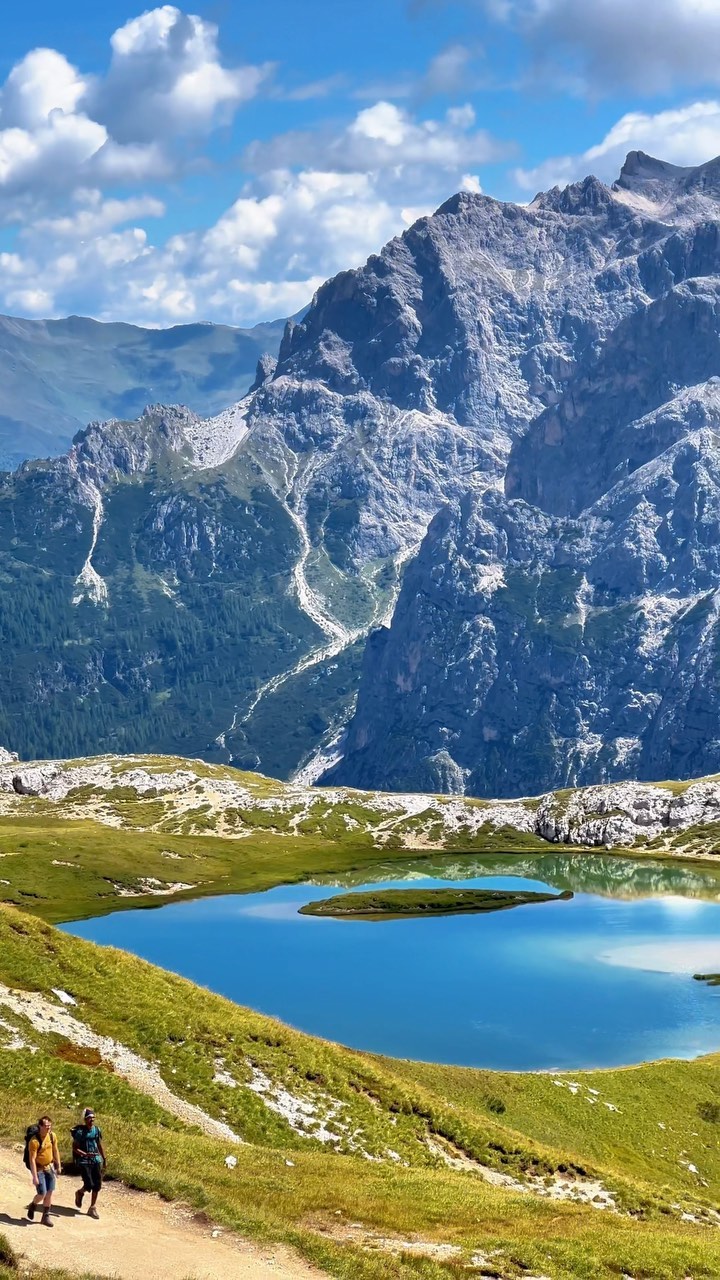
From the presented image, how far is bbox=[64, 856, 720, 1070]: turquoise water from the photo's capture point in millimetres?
119438

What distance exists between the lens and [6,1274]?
3309cm

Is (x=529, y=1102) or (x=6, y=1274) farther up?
(x=6, y=1274)

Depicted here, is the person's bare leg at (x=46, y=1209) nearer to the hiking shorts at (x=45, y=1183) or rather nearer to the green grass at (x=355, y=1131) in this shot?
the hiking shorts at (x=45, y=1183)

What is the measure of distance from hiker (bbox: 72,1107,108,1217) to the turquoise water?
73460mm

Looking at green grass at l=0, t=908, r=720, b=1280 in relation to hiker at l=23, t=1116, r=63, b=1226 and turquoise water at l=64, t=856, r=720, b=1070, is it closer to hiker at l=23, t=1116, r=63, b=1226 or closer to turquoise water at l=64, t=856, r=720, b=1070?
hiker at l=23, t=1116, r=63, b=1226

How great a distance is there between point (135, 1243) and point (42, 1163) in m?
3.77

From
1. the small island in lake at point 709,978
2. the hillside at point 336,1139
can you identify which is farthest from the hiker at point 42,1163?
the small island in lake at point 709,978

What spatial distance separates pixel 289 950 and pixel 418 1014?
4893 centimetres

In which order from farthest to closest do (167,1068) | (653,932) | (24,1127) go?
(653,932)
(167,1068)
(24,1127)

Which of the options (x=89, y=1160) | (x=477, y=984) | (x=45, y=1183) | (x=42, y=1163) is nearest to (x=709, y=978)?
(x=477, y=984)

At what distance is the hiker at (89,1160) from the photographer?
129ft

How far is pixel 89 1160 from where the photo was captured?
39750 mm

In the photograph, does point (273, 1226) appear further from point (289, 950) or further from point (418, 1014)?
point (289, 950)

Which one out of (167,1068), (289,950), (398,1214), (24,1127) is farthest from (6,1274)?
(289,950)
